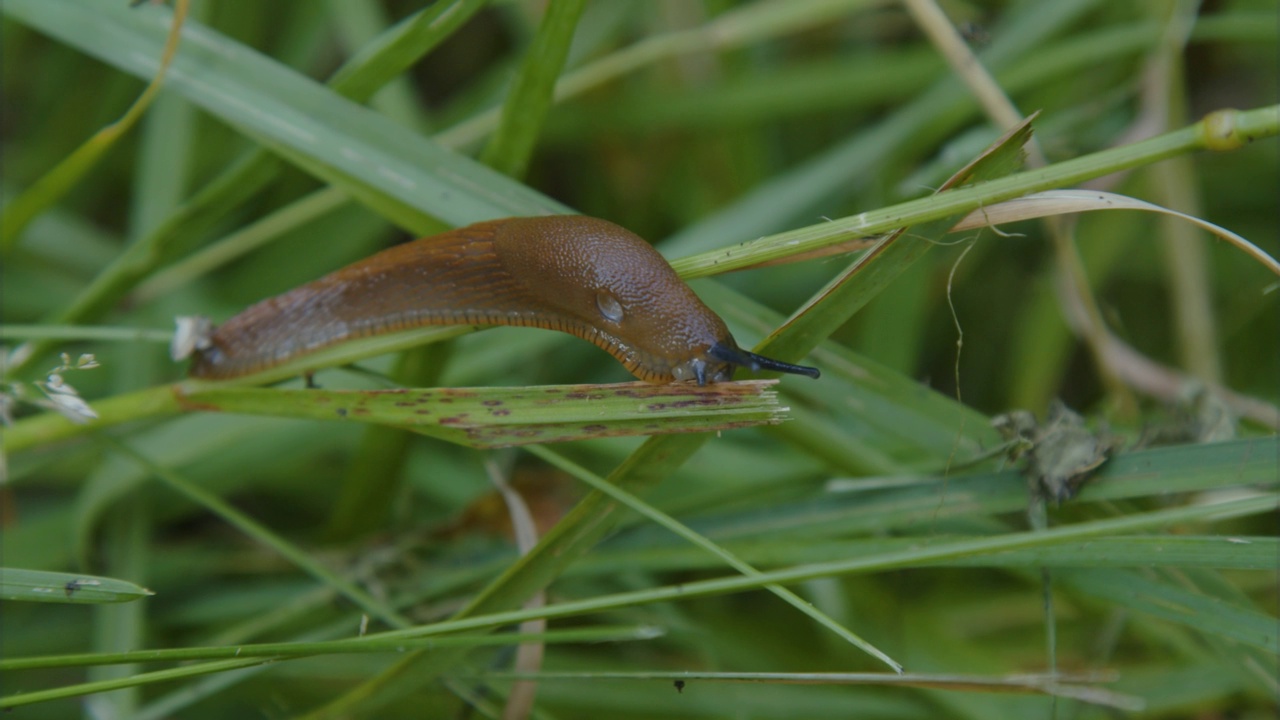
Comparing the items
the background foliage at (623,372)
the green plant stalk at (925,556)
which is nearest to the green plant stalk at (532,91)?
the background foliage at (623,372)

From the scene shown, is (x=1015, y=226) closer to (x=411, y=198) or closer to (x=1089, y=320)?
(x=1089, y=320)

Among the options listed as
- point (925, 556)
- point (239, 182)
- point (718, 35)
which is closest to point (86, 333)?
point (239, 182)

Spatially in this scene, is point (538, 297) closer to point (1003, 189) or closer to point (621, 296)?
point (621, 296)

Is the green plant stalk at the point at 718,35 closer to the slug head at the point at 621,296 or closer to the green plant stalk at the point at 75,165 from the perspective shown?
the green plant stalk at the point at 75,165

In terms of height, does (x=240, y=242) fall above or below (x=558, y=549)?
above

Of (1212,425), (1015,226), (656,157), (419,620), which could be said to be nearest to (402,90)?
(656,157)

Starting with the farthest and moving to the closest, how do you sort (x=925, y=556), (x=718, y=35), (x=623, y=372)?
(x=623, y=372), (x=718, y=35), (x=925, y=556)
